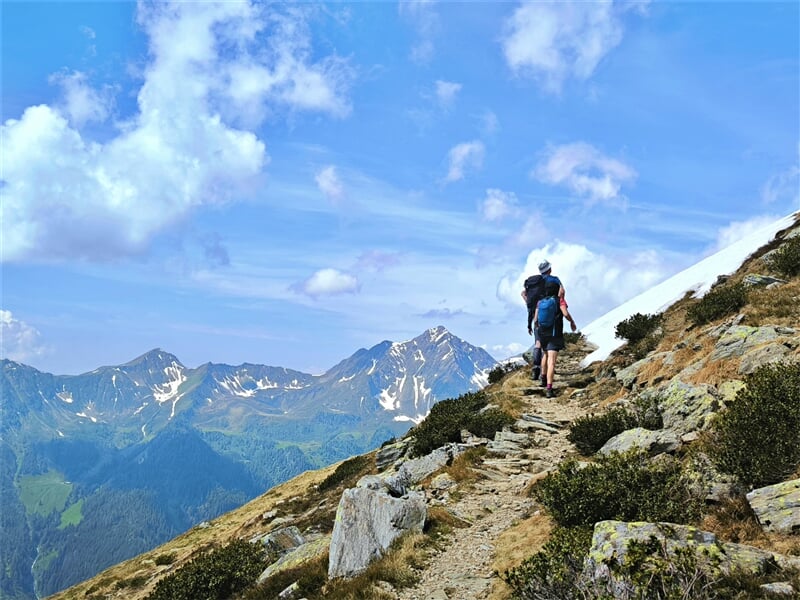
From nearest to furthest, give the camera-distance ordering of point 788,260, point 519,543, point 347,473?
point 519,543 < point 788,260 < point 347,473

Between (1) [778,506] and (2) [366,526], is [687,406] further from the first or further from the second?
(2) [366,526]

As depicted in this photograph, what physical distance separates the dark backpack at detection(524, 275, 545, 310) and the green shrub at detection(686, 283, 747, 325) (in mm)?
6671

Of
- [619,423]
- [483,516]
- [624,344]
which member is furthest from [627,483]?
[624,344]

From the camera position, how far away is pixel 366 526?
9516 mm

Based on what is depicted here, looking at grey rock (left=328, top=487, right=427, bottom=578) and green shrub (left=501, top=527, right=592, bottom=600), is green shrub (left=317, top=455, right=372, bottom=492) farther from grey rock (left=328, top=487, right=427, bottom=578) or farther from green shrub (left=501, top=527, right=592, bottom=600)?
green shrub (left=501, top=527, right=592, bottom=600)

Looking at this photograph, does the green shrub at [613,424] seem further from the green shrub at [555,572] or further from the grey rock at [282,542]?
the grey rock at [282,542]

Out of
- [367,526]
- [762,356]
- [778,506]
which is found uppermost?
[762,356]

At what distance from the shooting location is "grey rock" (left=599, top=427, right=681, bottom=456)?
9.73 metres

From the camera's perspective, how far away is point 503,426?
16797mm

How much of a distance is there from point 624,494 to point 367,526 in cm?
477

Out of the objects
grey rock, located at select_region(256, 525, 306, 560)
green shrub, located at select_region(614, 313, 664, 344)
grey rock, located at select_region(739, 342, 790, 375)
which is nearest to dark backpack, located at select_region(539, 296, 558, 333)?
grey rock, located at select_region(739, 342, 790, 375)

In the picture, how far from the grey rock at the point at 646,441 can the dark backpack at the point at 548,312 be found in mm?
5753

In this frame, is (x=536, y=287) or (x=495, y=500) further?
(x=536, y=287)

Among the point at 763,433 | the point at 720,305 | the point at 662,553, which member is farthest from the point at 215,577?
the point at 720,305
